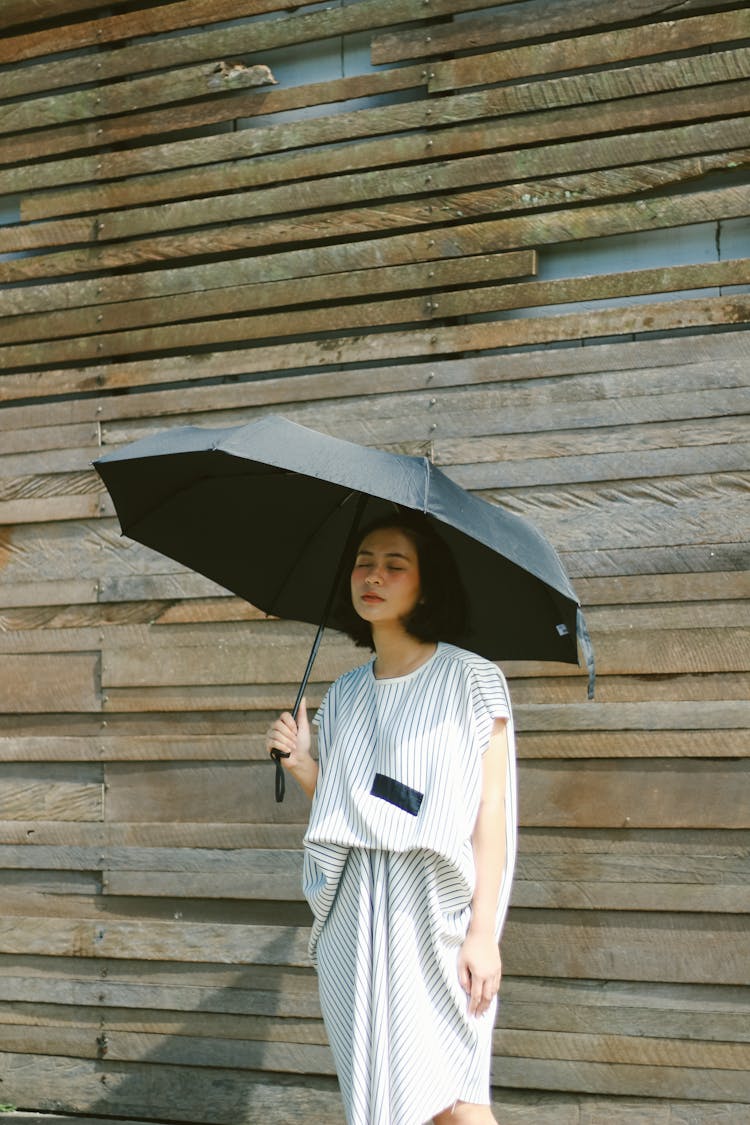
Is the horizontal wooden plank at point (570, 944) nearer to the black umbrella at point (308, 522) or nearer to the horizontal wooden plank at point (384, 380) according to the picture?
the black umbrella at point (308, 522)

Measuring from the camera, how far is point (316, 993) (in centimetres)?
439

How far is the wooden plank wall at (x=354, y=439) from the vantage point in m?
4.08

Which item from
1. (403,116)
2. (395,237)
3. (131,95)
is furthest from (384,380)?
(131,95)

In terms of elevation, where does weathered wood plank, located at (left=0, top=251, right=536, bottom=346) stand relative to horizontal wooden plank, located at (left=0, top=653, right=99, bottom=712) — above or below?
above

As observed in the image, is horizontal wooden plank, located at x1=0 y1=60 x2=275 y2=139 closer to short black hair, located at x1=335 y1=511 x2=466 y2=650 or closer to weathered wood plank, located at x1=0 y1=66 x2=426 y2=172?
weathered wood plank, located at x1=0 y1=66 x2=426 y2=172

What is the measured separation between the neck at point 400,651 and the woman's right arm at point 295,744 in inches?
9.7

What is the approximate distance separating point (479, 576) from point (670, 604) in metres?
1.10

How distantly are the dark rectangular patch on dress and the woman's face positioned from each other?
0.40 meters

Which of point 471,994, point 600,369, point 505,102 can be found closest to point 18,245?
point 505,102

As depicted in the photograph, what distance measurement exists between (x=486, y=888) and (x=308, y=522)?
108 centimetres

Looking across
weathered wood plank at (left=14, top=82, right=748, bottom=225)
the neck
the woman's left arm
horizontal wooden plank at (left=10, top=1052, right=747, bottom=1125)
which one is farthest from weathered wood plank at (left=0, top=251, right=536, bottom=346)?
horizontal wooden plank at (left=10, top=1052, right=747, bottom=1125)

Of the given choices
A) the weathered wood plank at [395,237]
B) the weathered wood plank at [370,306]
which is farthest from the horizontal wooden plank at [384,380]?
the weathered wood plank at [395,237]

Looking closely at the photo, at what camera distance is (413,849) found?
304 centimetres

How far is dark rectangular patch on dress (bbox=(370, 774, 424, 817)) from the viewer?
121 inches
